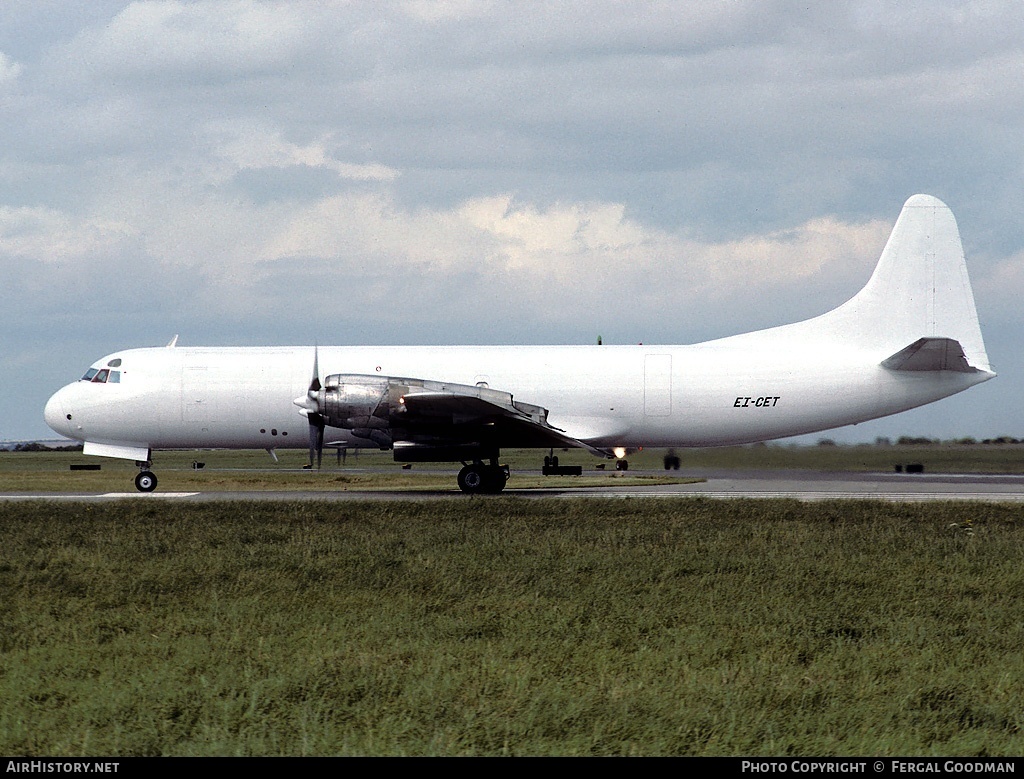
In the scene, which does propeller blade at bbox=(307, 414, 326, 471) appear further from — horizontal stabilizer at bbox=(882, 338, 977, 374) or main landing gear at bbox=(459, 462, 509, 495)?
horizontal stabilizer at bbox=(882, 338, 977, 374)

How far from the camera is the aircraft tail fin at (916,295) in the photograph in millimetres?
28078

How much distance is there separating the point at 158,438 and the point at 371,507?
9.44 m

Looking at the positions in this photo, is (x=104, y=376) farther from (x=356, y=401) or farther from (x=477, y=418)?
(x=477, y=418)

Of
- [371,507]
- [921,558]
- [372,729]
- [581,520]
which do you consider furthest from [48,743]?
[371,507]

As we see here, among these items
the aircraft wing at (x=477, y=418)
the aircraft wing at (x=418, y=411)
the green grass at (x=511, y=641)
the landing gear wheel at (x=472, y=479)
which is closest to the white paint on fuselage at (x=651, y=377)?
the aircraft wing at (x=477, y=418)

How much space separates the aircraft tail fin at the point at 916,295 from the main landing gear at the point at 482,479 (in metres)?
10.3

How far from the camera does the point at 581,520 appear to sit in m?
19.7

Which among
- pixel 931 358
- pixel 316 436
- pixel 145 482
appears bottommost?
pixel 145 482

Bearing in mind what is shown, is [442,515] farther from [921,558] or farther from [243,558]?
[921,558]

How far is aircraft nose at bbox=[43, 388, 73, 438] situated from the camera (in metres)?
28.4

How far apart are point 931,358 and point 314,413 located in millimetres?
16898

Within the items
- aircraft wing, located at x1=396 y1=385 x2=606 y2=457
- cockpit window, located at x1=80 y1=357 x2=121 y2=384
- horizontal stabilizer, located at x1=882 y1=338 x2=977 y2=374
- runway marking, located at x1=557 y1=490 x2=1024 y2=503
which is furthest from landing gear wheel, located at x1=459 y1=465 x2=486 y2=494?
horizontal stabilizer, located at x1=882 y1=338 x2=977 y2=374

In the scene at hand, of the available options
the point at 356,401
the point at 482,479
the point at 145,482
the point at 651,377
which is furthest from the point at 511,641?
the point at 145,482

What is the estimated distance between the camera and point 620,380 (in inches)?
1077
